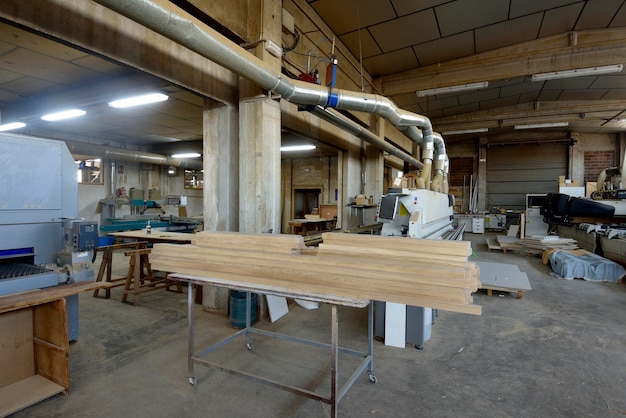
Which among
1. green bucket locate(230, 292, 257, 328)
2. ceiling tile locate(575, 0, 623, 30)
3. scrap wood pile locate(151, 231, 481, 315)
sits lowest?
green bucket locate(230, 292, 257, 328)

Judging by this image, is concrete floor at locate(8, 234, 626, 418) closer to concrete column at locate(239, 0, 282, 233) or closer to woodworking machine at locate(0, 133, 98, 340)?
woodworking machine at locate(0, 133, 98, 340)

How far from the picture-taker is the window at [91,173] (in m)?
7.89

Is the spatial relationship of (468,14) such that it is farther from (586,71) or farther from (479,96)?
(479,96)

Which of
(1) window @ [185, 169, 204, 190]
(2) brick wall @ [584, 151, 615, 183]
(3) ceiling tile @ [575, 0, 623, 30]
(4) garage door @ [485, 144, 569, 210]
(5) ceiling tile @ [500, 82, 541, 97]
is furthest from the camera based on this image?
(4) garage door @ [485, 144, 569, 210]

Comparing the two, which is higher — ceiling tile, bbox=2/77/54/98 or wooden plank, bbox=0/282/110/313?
ceiling tile, bbox=2/77/54/98

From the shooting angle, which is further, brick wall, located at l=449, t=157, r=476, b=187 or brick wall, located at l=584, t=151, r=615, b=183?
brick wall, located at l=449, t=157, r=476, b=187

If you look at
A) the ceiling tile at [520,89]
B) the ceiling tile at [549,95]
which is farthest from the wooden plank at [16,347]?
the ceiling tile at [549,95]

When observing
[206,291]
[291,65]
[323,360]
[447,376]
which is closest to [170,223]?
[206,291]

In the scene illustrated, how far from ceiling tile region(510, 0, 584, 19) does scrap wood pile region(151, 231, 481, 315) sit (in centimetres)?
428

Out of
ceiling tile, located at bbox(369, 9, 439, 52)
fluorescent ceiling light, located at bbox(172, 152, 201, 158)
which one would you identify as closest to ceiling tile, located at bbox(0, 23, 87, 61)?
ceiling tile, located at bbox(369, 9, 439, 52)

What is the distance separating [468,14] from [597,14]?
6.70 ft

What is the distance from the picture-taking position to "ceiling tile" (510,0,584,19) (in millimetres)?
4184

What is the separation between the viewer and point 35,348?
7.11 ft

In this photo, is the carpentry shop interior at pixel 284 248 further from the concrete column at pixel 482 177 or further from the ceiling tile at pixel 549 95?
the concrete column at pixel 482 177
